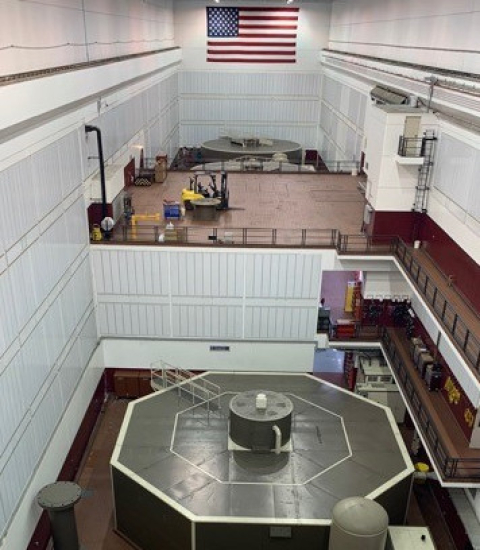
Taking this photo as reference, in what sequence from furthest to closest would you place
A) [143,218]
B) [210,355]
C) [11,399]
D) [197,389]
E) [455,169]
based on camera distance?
[143,218]
[210,355]
[197,389]
[455,169]
[11,399]

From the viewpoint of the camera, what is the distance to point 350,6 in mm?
30312

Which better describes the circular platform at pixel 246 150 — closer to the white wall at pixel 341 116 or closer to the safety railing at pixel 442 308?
the white wall at pixel 341 116

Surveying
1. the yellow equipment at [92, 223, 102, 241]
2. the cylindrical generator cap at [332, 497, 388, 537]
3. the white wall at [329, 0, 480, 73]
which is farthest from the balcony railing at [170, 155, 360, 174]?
the cylindrical generator cap at [332, 497, 388, 537]

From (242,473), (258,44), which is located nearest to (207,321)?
(242,473)

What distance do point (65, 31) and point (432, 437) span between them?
13.7m

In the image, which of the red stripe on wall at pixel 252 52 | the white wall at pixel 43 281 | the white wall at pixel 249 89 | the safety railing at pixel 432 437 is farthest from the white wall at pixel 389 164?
the white wall at pixel 249 89

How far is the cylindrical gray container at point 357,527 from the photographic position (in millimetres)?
11031

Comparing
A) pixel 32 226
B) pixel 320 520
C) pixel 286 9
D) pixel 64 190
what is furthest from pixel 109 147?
pixel 286 9

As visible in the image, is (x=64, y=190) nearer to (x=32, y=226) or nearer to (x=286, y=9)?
(x=32, y=226)

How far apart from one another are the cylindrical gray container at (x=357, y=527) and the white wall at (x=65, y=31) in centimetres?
1100

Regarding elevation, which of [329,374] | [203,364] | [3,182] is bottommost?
→ [329,374]

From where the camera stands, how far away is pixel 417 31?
Answer: 19.1 meters

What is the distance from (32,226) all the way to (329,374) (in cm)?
1300

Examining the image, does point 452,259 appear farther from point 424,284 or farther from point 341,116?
point 341,116
